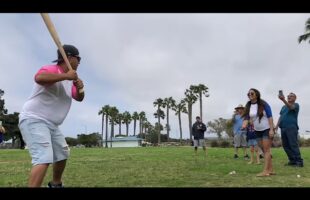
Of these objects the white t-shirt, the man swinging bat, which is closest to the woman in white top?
the man swinging bat

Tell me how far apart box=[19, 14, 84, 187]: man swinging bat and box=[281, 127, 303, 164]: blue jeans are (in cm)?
667

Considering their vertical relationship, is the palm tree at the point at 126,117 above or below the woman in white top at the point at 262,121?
above

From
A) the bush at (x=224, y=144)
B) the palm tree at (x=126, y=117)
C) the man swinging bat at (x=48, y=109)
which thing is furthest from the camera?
the palm tree at (x=126, y=117)

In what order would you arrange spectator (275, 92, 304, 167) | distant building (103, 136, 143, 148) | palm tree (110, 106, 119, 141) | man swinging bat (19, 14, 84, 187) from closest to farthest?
man swinging bat (19, 14, 84, 187), spectator (275, 92, 304, 167), distant building (103, 136, 143, 148), palm tree (110, 106, 119, 141)

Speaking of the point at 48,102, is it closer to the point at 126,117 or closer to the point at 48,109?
the point at 48,109

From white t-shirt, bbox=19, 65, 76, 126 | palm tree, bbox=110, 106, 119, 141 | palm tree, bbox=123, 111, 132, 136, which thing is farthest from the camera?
palm tree, bbox=123, 111, 132, 136

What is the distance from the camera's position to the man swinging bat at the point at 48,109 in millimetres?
3855

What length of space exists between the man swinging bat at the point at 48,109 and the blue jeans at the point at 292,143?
6674 mm

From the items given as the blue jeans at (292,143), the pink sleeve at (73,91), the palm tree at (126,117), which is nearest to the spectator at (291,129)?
the blue jeans at (292,143)

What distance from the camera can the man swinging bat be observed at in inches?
152

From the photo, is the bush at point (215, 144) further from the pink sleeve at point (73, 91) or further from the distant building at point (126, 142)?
the pink sleeve at point (73, 91)

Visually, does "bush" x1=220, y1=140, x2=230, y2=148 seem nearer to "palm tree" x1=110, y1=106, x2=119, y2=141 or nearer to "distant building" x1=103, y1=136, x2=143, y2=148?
"distant building" x1=103, y1=136, x2=143, y2=148
